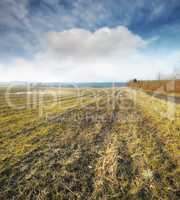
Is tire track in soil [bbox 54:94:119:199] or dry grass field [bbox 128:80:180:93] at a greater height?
dry grass field [bbox 128:80:180:93]

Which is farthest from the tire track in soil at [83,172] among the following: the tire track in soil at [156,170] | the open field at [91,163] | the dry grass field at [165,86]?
the dry grass field at [165,86]

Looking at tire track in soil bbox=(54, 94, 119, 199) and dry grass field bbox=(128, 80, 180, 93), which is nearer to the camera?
tire track in soil bbox=(54, 94, 119, 199)

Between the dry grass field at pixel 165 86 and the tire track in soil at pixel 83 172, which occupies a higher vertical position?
the dry grass field at pixel 165 86

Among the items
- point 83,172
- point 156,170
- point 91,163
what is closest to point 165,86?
point 156,170

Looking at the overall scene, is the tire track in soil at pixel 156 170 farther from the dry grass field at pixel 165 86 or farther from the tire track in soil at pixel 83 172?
the dry grass field at pixel 165 86

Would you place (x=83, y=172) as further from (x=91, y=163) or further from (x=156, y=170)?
(x=156, y=170)

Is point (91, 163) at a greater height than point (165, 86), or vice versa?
point (165, 86)

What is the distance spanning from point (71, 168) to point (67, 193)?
82 cm

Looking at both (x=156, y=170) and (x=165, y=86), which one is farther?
(x=165, y=86)

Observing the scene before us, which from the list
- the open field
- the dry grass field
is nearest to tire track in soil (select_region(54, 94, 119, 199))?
the open field

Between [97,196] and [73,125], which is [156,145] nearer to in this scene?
[97,196]

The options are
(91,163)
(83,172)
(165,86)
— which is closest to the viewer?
(83,172)

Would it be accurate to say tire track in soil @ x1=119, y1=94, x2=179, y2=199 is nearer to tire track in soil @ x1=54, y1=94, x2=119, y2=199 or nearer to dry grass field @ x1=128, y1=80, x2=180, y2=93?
tire track in soil @ x1=54, y1=94, x2=119, y2=199

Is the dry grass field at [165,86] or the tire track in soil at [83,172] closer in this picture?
the tire track in soil at [83,172]
